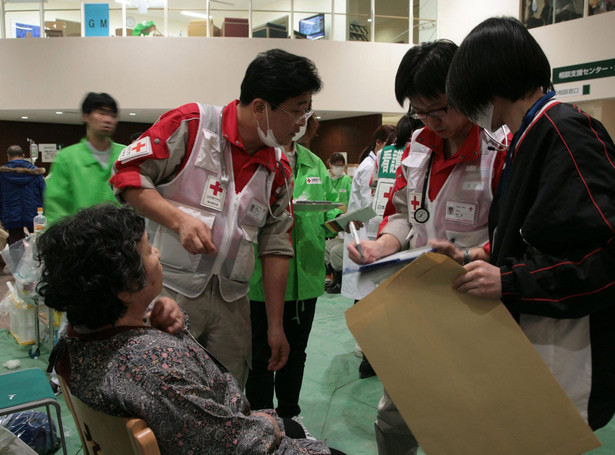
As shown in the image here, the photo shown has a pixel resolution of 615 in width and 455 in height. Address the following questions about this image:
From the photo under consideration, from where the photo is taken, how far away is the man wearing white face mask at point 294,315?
2139mm

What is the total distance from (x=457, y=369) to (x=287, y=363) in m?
1.42

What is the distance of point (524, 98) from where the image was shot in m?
1.02

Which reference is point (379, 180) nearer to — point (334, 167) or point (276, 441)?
point (276, 441)

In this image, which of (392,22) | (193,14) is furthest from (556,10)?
(193,14)

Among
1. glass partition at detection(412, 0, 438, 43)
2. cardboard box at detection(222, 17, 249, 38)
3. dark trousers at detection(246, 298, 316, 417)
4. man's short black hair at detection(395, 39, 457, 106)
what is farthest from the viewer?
glass partition at detection(412, 0, 438, 43)

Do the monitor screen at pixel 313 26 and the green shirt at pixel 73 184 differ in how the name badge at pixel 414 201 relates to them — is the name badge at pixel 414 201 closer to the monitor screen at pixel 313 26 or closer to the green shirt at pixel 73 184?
the green shirt at pixel 73 184

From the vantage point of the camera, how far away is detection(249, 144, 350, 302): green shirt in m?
2.31

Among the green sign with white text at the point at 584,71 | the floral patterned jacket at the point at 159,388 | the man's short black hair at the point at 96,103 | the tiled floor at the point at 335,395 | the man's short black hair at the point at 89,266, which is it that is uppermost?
the green sign with white text at the point at 584,71

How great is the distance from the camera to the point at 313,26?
10.1 metres

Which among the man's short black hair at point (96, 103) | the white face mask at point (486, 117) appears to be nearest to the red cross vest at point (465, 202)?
the white face mask at point (486, 117)

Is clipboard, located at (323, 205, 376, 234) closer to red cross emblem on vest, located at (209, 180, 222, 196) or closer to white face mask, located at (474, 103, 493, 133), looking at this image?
red cross emblem on vest, located at (209, 180, 222, 196)

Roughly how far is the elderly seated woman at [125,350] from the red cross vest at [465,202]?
2.60 feet

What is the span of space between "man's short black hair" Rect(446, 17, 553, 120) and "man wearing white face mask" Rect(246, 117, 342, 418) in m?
1.12

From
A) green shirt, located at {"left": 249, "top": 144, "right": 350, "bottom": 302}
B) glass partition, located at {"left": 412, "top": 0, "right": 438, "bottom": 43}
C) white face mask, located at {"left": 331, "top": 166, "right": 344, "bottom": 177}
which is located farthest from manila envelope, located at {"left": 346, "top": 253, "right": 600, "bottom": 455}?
glass partition, located at {"left": 412, "top": 0, "right": 438, "bottom": 43}
